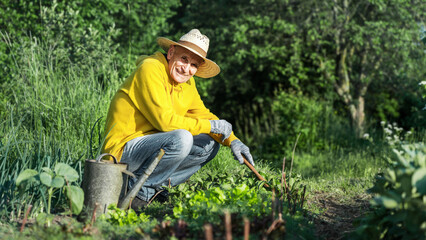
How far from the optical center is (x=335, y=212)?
3465 millimetres

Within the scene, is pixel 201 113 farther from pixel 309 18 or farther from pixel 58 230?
pixel 309 18

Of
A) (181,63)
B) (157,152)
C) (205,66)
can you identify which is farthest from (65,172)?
(205,66)

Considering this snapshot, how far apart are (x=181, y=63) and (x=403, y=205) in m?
2.02

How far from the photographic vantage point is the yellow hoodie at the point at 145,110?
10.9ft

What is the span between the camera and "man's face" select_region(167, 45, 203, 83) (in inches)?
140

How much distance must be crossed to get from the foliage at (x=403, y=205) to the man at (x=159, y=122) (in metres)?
1.34

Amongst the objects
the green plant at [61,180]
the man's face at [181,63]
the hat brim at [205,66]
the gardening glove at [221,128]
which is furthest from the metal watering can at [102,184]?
the hat brim at [205,66]

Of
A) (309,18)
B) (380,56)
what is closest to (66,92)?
(309,18)

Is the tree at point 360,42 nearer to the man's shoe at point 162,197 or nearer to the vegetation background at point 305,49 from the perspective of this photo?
the vegetation background at point 305,49

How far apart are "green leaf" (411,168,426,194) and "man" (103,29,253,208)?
164cm

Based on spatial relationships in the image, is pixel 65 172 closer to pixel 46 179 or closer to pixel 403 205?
pixel 46 179

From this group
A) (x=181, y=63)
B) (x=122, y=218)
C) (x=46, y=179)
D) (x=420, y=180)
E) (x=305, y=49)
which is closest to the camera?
(x=420, y=180)

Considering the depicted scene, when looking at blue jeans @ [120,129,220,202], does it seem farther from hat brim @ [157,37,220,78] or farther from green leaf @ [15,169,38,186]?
green leaf @ [15,169,38,186]

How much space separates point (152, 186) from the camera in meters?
3.53
